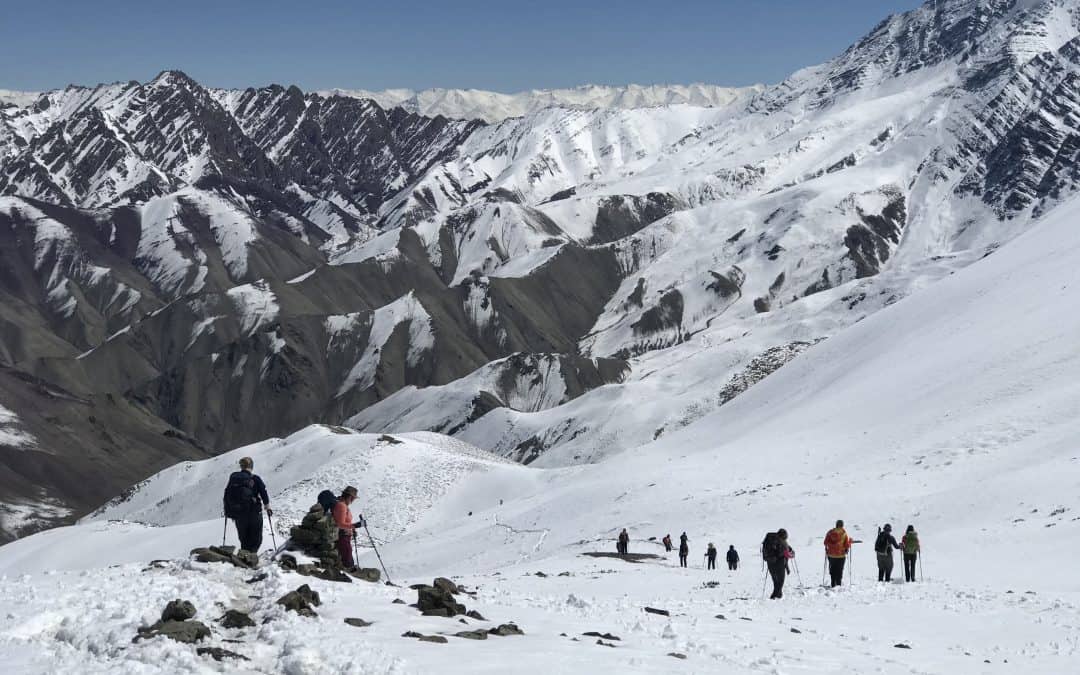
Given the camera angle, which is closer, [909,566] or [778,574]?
[778,574]

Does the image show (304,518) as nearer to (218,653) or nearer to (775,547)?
(218,653)

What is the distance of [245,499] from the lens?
23531 mm

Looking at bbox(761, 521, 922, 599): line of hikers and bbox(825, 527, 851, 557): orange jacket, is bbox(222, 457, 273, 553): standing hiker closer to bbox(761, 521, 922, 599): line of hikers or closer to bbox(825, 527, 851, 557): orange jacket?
bbox(761, 521, 922, 599): line of hikers

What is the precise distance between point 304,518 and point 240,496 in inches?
54.2

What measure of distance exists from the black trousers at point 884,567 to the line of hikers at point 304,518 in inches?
588

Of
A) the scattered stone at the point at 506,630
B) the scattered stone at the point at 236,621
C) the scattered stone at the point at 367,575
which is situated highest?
the scattered stone at the point at 367,575

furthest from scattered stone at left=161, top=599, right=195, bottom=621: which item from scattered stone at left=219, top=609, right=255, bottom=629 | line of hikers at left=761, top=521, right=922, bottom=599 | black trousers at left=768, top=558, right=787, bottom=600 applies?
black trousers at left=768, top=558, right=787, bottom=600

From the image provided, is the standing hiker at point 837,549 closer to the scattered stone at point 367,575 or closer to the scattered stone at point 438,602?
the scattered stone at point 367,575

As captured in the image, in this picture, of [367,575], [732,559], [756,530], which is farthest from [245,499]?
[756,530]

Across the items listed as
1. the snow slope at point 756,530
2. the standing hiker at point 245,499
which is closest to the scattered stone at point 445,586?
the snow slope at point 756,530

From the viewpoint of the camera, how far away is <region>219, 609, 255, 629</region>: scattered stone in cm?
1730

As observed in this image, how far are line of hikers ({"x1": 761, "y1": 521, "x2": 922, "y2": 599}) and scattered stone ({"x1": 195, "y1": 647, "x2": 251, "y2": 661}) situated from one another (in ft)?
47.7

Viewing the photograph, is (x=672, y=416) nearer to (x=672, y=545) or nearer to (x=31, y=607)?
(x=672, y=545)

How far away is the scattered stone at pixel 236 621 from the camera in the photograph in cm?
1730
